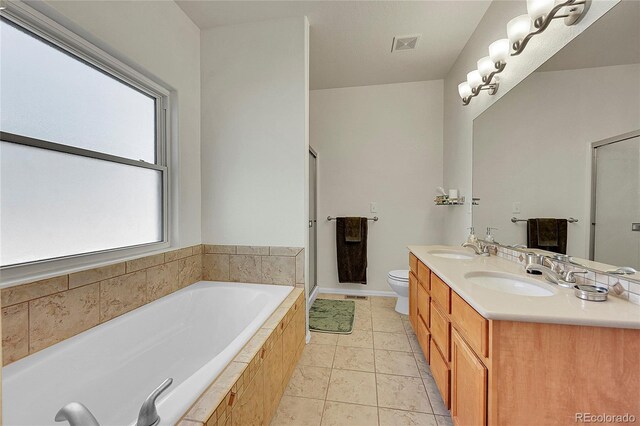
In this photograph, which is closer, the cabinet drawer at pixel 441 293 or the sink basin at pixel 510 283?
the sink basin at pixel 510 283

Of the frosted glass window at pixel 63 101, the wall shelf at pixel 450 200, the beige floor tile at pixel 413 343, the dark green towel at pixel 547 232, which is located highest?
the frosted glass window at pixel 63 101

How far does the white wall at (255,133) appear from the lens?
2.12 m

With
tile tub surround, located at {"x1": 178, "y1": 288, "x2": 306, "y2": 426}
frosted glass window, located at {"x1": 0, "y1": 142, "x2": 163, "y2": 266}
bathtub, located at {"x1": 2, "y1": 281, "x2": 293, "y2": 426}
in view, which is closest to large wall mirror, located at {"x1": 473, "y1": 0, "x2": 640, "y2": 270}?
tile tub surround, located at {"x1": 178, "y1": 288, "x2": 306, "y2": 426}

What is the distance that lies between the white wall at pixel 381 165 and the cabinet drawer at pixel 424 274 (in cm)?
122

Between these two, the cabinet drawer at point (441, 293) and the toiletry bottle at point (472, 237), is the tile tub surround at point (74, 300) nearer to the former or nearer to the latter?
the cabinet drawer at point (441, 293)

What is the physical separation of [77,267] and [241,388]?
106cm

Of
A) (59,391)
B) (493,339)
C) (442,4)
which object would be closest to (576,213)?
(493,339)

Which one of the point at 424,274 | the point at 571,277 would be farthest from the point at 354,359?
the point at 571,277

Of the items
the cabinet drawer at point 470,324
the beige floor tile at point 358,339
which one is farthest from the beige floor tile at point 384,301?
the cabinet drawer at point 470,324

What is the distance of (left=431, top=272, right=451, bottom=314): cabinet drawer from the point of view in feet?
4.64

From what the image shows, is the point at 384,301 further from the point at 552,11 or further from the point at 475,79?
the point at 552,11

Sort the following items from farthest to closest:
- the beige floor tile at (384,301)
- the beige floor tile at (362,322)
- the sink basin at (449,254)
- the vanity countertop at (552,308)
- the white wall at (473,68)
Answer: the beige floor tile at (384,301) < the beige floor tile at (362,322) < the sink basin at (449,254) < the white wall at (473,68) < the vanity countertop at (552,308)

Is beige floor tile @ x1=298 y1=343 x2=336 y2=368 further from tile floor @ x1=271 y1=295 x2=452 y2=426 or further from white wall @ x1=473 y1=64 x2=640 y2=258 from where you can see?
white wall @ x1=473 y1=64 x2=640 y2=258

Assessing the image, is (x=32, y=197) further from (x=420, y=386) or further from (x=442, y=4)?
(x=442, y=4)
